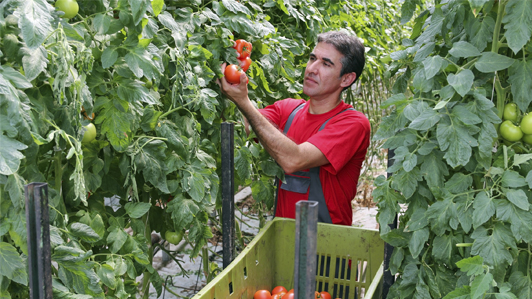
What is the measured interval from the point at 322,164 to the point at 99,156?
1067mm

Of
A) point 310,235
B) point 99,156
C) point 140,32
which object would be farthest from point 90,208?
point 310,235

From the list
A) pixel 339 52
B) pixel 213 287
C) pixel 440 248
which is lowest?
pixel 213 287

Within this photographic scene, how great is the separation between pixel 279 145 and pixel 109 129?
3.00 feet

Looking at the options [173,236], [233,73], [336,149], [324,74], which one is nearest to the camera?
[173,236]

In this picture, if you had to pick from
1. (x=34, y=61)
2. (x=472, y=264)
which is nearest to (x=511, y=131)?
(x=472, y=264)

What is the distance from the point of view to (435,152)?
1271 millimetres

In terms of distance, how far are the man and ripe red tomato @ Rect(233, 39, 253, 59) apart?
184 mm

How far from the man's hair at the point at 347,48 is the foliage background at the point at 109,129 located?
556mm

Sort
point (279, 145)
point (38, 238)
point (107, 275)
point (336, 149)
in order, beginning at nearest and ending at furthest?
point (38, 238) < point (107, 275) < point (279, 145) < point (336, 149)

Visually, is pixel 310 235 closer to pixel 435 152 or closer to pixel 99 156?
pixel 435 152

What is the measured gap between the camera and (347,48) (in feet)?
7.79

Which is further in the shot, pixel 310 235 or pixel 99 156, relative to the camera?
pixel 99 156

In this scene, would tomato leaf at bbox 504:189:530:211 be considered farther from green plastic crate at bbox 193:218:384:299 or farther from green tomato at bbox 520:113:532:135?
green plastic crate at bbox 193:218:384:299

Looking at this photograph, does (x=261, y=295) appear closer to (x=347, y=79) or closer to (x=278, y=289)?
(x=278, y=289)
